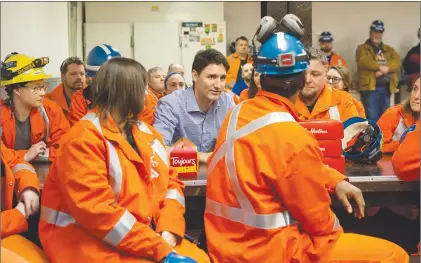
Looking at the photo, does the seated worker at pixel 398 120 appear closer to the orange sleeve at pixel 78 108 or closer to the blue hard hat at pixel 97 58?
the blue hard hat at pixel 97 58

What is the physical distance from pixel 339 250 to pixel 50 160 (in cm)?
179

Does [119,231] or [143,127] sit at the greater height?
[143,127]

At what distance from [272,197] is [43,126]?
6.32 ft

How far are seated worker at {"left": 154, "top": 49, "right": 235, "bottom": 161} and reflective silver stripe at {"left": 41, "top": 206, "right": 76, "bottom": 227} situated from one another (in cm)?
127

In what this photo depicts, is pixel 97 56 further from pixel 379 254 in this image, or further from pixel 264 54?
pixel 379 254

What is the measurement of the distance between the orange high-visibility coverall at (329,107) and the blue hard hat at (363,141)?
39 cm

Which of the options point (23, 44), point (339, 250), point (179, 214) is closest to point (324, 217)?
point (339, 250)

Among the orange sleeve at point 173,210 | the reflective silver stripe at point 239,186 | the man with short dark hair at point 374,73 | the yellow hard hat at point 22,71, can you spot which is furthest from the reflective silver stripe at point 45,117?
the man with short dark hair at point 374,73

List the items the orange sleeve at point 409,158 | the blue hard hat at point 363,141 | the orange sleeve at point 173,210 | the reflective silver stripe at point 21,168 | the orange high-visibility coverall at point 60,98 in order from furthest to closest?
the orange high-visibility coverall at point 60,98 < the blue hard hat at point 363,141 < the reflective silver stripe at point 21,168 < the orange sleeve at point 409,158 < the orange sleeve at point 173,210

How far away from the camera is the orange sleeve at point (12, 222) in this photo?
2.35m

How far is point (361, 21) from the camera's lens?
9828mm

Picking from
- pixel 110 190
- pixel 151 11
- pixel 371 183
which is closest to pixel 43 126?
pixel 110 190

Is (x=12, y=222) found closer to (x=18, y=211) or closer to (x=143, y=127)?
(x=18, y=211)

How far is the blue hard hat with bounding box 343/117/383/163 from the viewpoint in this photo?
3021 millimetres
